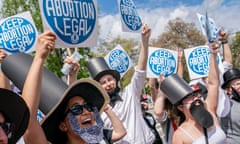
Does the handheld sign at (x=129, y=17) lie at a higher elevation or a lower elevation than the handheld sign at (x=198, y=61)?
higher

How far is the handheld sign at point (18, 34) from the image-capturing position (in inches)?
167

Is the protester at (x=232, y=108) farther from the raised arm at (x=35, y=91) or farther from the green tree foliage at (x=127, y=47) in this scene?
the green tree foliage at (x=127, y=47)

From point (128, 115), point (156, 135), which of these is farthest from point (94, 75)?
point (156, 135)

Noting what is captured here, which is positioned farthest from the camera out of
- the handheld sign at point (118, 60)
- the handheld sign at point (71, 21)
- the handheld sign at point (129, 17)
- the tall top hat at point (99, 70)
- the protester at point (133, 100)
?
the handheld sign at point (118, 60)

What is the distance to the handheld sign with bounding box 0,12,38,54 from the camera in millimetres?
4234

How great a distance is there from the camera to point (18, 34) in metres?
4.48

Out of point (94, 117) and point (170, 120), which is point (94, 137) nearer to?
point (94, 117)

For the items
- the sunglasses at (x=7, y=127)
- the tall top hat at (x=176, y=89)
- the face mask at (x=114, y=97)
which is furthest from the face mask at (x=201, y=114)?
the sunglasses at (x=7, y=127)

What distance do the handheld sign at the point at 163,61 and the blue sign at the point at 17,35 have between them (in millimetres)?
2765

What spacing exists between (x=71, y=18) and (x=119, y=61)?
172 inches

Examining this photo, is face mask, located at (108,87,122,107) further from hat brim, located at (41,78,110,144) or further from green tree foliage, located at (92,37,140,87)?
green tree foliage, located at (92,37,140,87)

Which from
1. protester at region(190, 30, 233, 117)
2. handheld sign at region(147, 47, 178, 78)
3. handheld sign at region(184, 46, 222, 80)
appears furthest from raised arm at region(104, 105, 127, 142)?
handheld sign at region(184, 46, 222, 80)

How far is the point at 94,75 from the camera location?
199 inches

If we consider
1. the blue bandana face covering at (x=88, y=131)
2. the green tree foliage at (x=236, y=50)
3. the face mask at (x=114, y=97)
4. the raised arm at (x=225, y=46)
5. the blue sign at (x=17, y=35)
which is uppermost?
the blue sign at (x=17, y=35)
